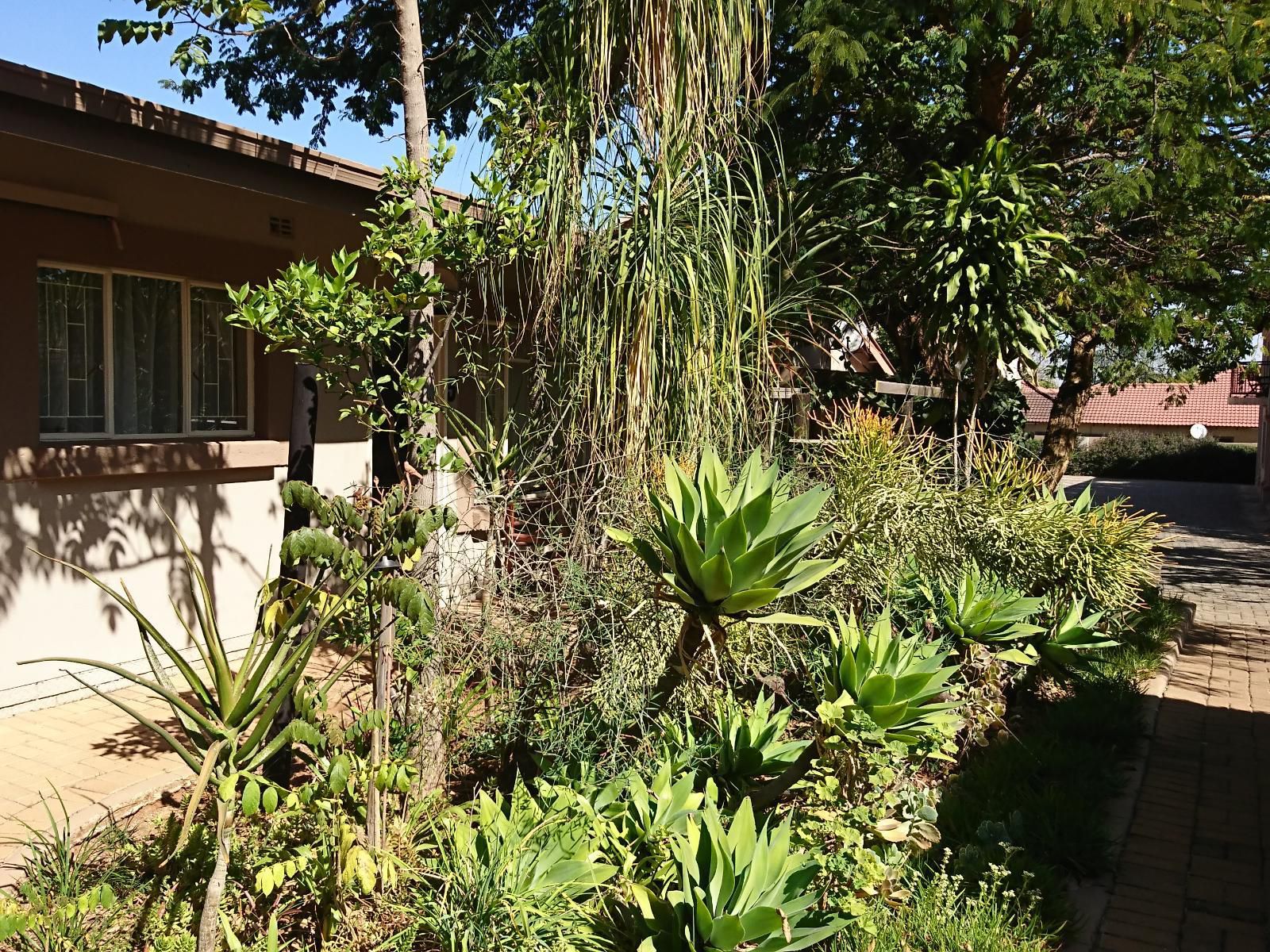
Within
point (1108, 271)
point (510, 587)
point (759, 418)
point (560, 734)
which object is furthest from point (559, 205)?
point (1108, 271)

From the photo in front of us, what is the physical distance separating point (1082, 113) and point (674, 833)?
8.52m

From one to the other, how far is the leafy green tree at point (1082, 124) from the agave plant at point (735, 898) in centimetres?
546

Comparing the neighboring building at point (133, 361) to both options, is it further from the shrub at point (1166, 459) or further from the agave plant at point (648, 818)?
the shrub at point (1166, 459)

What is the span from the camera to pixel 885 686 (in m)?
3.75

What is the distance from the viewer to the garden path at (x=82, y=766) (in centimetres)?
398

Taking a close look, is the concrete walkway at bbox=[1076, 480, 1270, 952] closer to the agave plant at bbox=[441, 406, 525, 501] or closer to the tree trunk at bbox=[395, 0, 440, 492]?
the agave plant at bbox=[441, 406, 525, 501]

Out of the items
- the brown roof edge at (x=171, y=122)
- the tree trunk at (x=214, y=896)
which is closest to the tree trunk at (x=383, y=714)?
the tree trunk at (x=214, y=896)

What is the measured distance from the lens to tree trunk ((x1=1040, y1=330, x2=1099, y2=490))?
11.2 metres

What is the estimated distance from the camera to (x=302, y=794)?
3.14 metres

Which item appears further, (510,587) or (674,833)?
(510,587)

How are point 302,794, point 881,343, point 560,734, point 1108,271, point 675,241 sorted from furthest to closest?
point 881,343 < point 1108,271 < point 675,241 < point 560,734 < point 302,794

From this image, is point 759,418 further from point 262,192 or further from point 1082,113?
point 1082,113

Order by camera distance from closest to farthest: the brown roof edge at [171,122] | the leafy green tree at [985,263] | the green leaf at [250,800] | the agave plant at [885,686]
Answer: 1. the green leaf at [250,800]
2. the agave plant at [885,686]
3. the brown roof edge at [171,122]
4. the leafy green tree at [985,263]

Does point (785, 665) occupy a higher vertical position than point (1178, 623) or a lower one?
higher
